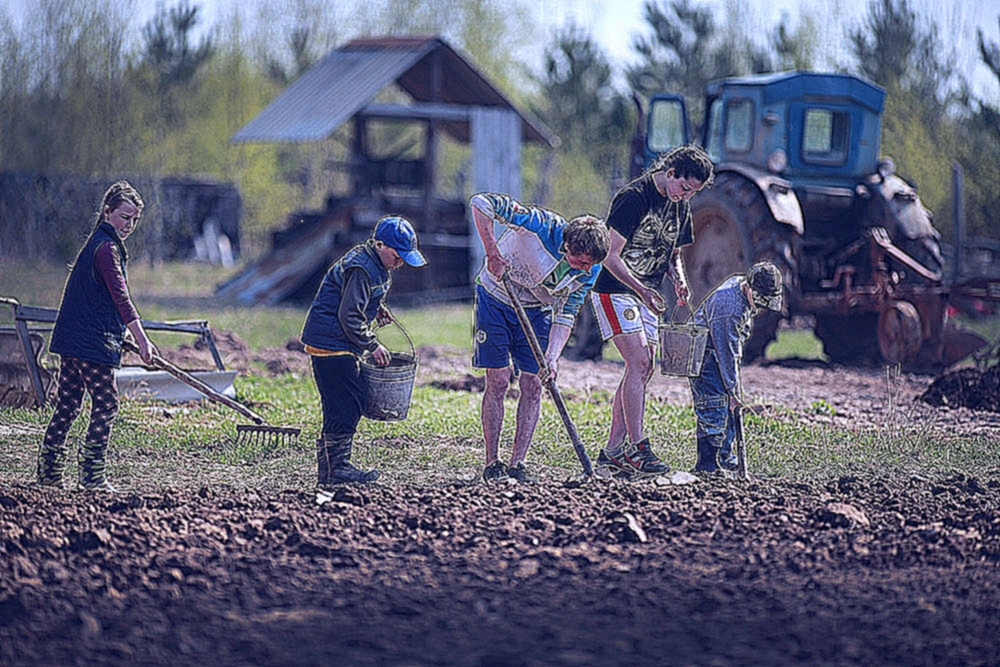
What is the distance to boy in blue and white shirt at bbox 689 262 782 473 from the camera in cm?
664

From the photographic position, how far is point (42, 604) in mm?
4238

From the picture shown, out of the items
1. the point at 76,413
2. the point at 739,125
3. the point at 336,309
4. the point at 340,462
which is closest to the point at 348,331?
the point at 336,309

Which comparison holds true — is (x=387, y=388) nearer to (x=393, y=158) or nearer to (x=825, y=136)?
(x=825, y=136)

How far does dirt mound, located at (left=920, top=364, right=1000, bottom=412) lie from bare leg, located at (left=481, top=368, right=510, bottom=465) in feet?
14.7

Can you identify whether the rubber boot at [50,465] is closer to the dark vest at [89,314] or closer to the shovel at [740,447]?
the dark vest at [89,314]

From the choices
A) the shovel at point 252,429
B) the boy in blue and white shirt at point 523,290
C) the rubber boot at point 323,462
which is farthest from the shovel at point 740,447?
the shovel at point 252,429

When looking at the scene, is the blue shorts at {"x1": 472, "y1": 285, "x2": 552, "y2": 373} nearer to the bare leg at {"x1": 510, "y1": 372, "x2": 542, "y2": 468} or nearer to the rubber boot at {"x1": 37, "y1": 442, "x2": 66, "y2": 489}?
the bare leg at {"x1": 510, "y1": 372, "x2": 542, "y2": 468}

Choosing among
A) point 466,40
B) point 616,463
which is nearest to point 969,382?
point 616,463

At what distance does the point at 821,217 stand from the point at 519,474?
700cm

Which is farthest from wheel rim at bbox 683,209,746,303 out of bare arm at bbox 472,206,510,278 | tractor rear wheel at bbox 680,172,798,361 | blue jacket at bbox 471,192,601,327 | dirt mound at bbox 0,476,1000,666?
dirt mound at bbox 0,476,1000,666

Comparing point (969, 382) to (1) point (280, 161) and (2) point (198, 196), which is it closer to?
(2) point (198, 196)

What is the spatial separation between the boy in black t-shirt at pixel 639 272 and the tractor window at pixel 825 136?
6.37m

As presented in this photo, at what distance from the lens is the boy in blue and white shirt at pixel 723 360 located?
6645 mm

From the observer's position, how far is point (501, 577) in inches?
183
